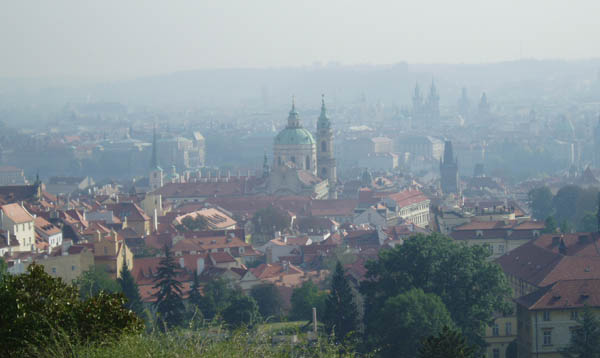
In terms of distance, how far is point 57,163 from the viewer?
185750 millimetres

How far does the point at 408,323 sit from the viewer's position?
1331 inches

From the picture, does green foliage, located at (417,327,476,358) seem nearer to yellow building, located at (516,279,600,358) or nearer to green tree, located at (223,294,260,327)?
yellow building, located at (516,279,600,358)

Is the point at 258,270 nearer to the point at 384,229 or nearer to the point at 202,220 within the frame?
the point at 384,229

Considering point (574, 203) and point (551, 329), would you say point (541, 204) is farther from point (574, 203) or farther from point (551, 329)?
point (551, 329)

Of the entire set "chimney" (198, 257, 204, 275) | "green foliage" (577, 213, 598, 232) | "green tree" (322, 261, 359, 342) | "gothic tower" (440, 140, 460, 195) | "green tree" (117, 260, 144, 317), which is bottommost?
"gothic tower" (440, 140, 460, 195)

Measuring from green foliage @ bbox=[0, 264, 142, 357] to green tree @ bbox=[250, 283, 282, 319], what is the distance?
24.8 metres


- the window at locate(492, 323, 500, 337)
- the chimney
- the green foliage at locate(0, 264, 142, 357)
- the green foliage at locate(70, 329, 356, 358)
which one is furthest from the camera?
the chimney

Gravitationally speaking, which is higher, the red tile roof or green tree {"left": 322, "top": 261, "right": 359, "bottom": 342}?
the red tile roof

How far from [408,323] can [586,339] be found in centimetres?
438

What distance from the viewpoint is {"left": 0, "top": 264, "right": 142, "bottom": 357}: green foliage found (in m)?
19.4

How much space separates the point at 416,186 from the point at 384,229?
4705 centimetres

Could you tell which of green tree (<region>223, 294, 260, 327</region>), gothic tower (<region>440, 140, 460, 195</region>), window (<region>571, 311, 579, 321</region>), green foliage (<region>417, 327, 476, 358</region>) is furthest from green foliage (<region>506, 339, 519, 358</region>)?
gothic tower (<region>440, 140, 460, 195</region>)

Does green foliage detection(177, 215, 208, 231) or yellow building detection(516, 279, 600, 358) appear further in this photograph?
green foliage detection(177, 215, 208, 231)

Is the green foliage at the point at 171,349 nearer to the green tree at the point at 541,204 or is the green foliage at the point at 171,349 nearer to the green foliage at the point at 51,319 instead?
the green foliage at the point at 51,319
